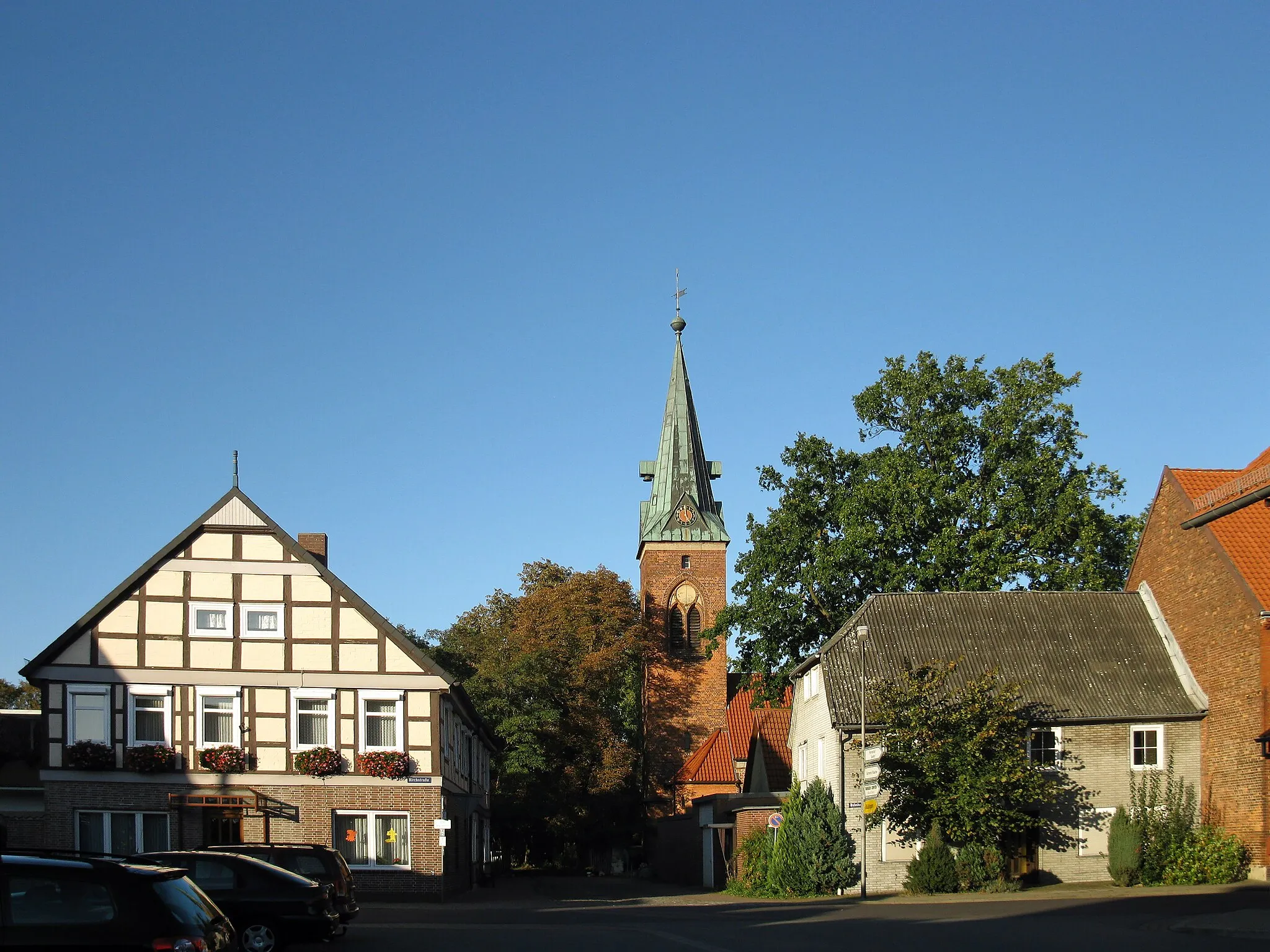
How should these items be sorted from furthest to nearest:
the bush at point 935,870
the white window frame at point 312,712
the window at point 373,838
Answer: the white window frame at point 312,712
the window at point 373,838
the bush at point 935,870

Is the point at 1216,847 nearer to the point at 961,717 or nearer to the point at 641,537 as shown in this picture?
the point at 961,717

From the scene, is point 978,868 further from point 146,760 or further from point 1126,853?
point 146,760

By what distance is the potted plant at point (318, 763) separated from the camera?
3431 cm

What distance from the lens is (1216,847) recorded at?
33.4 m

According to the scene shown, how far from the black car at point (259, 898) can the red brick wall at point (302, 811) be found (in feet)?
48.2

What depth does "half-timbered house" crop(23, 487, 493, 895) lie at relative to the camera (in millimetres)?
33844

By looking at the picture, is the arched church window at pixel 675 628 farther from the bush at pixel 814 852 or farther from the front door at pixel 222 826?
the front door at pixel 222 826

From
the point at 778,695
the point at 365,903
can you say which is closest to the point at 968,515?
the point at 778,695

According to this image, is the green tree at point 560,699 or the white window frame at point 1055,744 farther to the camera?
the green tree at point 560,699

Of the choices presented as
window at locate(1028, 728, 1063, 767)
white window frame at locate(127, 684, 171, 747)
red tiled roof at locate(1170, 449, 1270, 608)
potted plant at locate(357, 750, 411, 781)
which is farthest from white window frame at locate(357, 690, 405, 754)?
red tiled roof at locate(1170, 449, 1270, 608)

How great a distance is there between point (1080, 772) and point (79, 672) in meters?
25.3

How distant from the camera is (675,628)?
249 feet

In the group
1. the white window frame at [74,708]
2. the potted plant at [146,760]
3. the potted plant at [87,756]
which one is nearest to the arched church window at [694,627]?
the potted plant at [146,760]

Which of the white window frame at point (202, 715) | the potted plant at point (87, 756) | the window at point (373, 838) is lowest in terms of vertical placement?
the window at point (373, 838)
